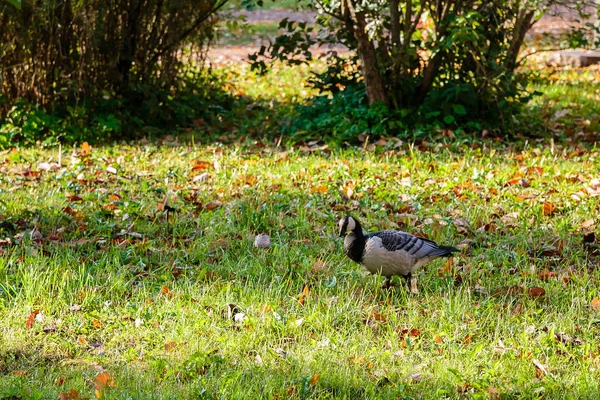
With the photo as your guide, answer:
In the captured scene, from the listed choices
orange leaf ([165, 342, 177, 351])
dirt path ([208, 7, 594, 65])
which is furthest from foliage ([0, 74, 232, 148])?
orange leaf ([165, 342, 177, 351])

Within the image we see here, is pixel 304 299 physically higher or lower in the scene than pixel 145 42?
lower

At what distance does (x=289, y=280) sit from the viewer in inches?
200

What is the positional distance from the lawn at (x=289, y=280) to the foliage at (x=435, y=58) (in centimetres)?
108

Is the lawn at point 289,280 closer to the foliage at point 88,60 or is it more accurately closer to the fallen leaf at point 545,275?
the fallen leaf at point 545,275

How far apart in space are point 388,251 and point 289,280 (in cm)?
69

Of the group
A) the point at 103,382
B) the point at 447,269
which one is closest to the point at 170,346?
the point at 103,382

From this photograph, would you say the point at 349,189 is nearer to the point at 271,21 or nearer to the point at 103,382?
the point at 103,382

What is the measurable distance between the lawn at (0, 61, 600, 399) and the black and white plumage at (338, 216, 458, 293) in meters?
0.19

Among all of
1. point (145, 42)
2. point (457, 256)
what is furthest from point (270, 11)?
point (457, 256)

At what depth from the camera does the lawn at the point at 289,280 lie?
3.92m

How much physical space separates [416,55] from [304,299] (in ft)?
15.6

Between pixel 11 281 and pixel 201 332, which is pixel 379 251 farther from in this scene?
pixel 11 281

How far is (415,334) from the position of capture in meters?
4.39

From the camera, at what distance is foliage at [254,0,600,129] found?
8930 millimetres
